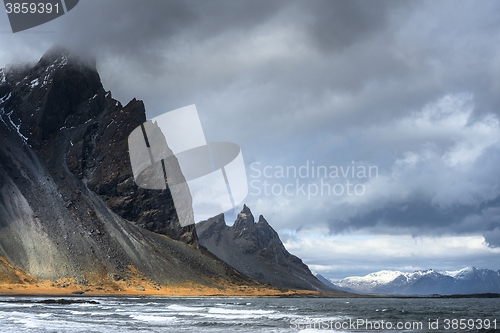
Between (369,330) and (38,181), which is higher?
(38,181)

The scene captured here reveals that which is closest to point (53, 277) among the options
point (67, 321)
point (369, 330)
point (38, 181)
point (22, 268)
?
point (22, 268)

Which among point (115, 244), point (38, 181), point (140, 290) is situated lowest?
point (140, 290)

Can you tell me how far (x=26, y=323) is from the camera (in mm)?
52875

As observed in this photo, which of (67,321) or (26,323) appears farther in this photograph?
(67,321)

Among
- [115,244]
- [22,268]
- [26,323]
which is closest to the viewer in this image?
[26,323]

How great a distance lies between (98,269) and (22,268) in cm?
2549

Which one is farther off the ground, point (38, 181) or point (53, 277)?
point (38, 181)

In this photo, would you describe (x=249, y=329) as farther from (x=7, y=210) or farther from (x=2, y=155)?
(x=2, y=155)

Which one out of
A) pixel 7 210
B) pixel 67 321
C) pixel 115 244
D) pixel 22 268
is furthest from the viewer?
pixel 115 244

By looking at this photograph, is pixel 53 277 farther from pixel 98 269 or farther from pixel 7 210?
pixel 7 210

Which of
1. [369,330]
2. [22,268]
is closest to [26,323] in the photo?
[369,330]

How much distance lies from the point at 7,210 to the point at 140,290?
51360mm

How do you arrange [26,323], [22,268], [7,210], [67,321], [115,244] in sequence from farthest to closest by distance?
[115,244] < [7,210] < [22,268] < [67,321] < [26,323]

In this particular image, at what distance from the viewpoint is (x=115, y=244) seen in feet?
586
